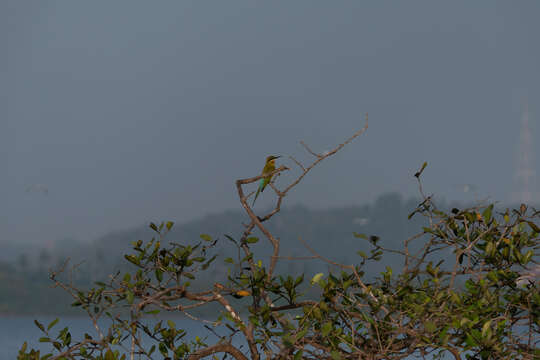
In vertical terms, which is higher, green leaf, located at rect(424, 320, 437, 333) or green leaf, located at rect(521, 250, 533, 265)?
green leaf, located at rect(521, 250, 533, 265)

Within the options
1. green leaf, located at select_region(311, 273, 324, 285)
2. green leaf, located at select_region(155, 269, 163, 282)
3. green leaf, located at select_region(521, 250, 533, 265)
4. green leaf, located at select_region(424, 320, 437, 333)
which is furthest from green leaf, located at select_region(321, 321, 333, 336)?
green leaf, located at select_region(521, 250, 533, 265)

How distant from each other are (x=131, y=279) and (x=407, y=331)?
99 centimetres

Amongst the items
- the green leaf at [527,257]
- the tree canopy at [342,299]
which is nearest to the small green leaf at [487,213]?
the tree canopy at [342,299]

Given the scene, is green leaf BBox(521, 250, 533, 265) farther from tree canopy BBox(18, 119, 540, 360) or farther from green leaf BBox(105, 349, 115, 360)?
green leaf BBox(105, 349, 115, 360)

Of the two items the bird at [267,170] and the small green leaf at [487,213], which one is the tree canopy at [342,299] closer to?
the small green leaf at [487,213]

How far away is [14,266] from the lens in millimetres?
74062

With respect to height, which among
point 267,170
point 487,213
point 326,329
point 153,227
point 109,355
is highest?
point 267,170

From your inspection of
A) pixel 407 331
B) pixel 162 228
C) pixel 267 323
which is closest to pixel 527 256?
pixel 407 331

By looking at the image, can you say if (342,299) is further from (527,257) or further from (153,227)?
(153,227)

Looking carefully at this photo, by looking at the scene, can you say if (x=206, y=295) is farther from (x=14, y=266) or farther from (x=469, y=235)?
(x=14, y=266)

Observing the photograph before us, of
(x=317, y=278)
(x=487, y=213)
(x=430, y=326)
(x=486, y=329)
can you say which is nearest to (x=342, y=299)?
(x=317, y=278)

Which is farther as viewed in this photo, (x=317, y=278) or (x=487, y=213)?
(x=487, y=213)

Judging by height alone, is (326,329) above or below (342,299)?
below

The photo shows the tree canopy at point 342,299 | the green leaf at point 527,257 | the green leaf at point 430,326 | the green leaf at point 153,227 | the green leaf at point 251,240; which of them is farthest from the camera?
the green leaf at point 153,227
